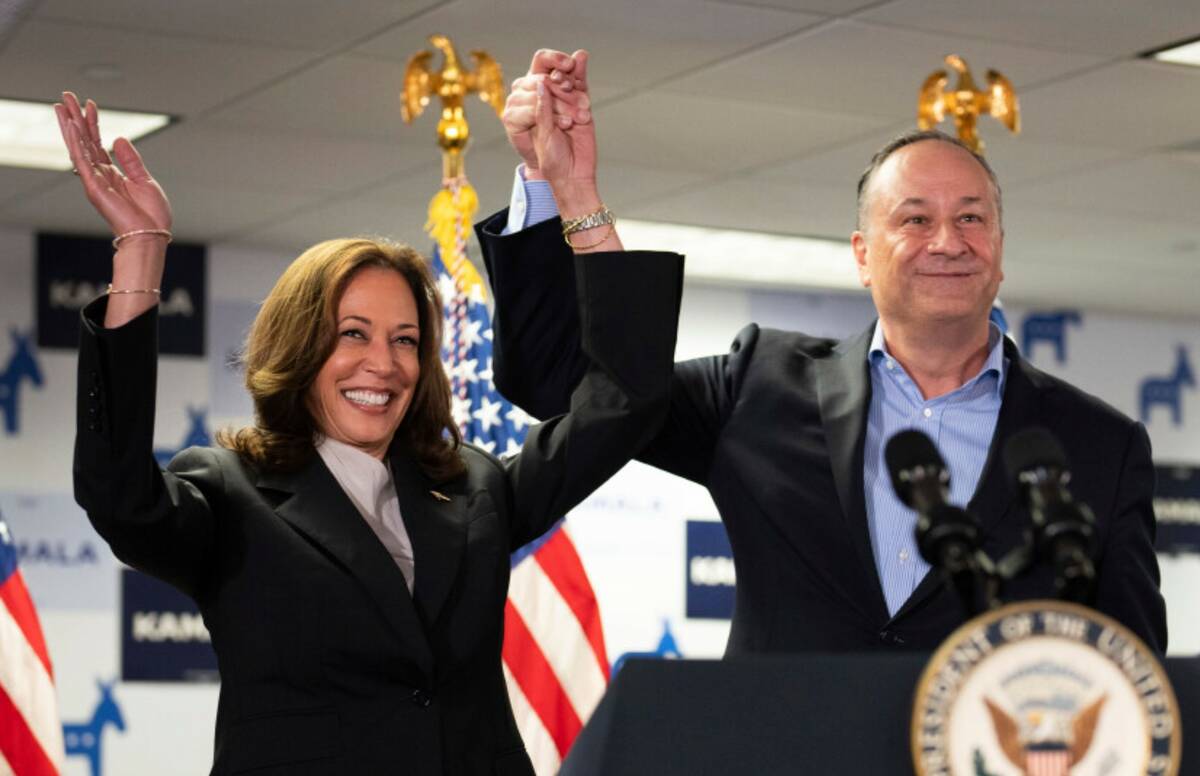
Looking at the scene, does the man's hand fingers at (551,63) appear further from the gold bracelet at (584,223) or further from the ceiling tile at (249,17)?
the ceiling tile at (249,17)

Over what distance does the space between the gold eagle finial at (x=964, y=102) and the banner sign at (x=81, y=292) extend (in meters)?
3.85

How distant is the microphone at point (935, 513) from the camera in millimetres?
1220

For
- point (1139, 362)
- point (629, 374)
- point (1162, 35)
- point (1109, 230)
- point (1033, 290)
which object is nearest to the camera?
point (629, 374)

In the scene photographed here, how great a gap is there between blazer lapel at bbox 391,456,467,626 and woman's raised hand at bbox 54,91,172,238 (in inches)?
16.5

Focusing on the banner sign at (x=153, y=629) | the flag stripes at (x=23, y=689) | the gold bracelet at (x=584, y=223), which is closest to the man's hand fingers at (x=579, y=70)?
the gold bracelet at (x=584, y=223)

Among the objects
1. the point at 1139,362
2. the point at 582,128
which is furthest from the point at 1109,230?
the point at 582,128

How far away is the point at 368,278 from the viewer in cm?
221

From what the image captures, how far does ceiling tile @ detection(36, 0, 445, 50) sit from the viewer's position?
5020 mm

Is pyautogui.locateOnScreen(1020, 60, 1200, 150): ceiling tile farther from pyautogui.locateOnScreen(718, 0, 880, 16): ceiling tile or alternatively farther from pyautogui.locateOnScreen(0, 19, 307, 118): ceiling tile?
pyautogui.locateOnScreen(0, 19, 307, 118): ceiling tile

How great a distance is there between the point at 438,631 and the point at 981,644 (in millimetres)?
984

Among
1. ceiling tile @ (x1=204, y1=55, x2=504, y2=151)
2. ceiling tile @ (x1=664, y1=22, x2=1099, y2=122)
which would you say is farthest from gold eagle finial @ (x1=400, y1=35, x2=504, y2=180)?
ceiling tile @ (x1=664, y1=22, x2=1099, y2=122)

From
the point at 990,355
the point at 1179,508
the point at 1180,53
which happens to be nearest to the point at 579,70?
the point at 990,355

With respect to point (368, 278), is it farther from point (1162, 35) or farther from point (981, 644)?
point (1162, 35)

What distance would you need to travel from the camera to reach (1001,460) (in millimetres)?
2318
